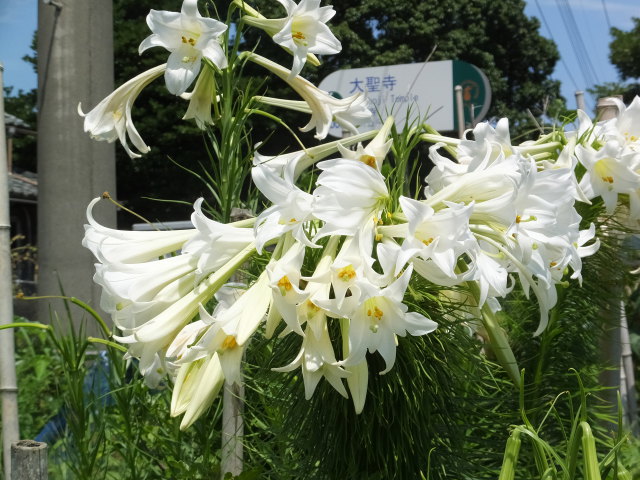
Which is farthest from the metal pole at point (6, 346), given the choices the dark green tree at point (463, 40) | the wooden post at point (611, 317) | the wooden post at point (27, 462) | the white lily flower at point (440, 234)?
the dark green tree at point (463, 40)

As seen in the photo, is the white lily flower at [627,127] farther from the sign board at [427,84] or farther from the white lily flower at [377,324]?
the sign board at [427,84]

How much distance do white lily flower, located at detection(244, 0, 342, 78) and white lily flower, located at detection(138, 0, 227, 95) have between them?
0.10m

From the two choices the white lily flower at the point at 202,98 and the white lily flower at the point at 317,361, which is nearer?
the white lily flower at the point at 317,361

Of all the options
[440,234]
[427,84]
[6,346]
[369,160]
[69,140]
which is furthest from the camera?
[427,84]

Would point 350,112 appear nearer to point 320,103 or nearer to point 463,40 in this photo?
point 320,103

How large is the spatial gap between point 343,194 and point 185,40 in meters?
0.52

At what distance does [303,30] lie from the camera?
1.25 meters

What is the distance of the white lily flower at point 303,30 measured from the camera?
121cm

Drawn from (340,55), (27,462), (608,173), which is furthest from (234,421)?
(340,55)

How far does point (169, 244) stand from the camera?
3.33ft

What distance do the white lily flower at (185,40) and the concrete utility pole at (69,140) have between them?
5.47 ft

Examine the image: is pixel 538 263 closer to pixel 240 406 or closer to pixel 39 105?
pixel 240 406

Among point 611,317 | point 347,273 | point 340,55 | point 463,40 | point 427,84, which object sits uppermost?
point 463,40

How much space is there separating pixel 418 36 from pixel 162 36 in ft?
44.7
